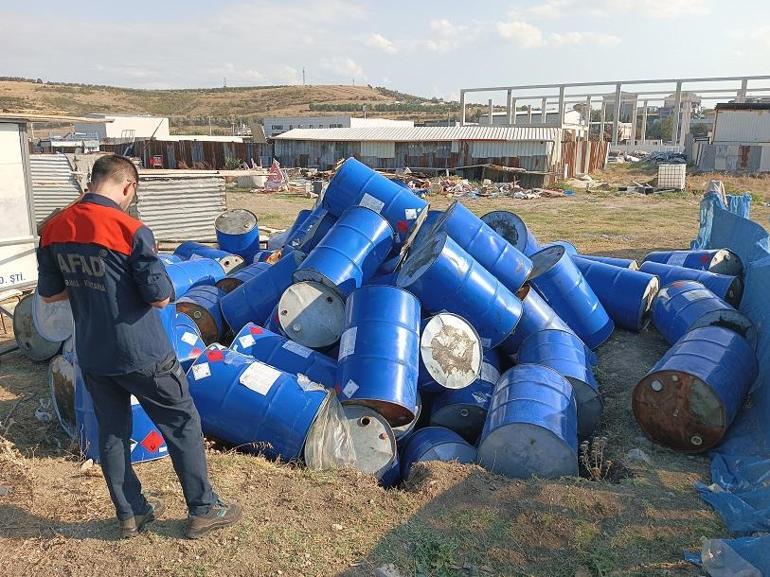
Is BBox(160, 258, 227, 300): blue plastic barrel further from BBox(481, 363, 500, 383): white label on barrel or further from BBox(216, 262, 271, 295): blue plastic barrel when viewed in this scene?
BBox(481, 363, 500, 383): white label on barrel

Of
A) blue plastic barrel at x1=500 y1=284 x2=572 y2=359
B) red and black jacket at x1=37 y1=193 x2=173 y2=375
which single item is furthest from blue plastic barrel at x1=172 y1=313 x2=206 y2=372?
blue plastic barrel at x1=500 y1=284 x2=572 y2=359

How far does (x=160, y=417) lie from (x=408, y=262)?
3.05 meters

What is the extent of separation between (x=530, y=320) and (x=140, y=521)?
11.7 ft

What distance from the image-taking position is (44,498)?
11.5 feet

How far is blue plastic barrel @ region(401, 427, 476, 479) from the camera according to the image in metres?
4.37

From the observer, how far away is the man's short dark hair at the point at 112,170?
9.07 feet

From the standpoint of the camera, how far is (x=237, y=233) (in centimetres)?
819

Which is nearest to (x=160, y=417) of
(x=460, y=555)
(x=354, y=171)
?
(x=460, y=555)

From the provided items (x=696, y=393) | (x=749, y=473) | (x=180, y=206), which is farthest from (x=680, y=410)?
(x=180, y=206)

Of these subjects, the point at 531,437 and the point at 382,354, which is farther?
the point at 382,354

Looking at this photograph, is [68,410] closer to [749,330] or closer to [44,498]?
[44,498]

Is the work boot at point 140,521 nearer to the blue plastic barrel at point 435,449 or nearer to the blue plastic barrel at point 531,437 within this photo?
the blue plastic barrel at point 435,449

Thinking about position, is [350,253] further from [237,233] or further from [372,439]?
[237,233]

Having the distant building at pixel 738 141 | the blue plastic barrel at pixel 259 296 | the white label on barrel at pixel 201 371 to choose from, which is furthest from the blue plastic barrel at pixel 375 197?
the distant building at pixel 738 141
